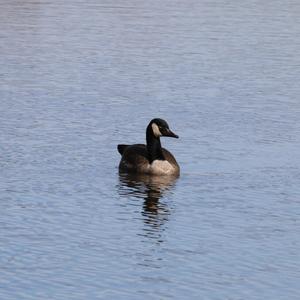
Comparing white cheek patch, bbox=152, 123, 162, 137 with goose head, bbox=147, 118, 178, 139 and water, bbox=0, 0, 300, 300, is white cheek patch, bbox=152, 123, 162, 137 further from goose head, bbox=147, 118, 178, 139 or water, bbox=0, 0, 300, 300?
water, bbox=0, 0, 300, 300

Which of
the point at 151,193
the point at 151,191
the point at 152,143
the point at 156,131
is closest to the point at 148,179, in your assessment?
the point at 152,143

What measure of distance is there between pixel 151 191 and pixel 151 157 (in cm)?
192

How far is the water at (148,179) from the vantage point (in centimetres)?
1728

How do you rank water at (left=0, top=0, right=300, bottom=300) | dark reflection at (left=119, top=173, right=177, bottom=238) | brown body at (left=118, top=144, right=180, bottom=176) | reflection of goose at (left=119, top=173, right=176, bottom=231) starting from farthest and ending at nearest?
brown body at (left=118, top=144, right=180, bottom=176)
reflection of goose at (left=119, top=173, right=176, bottom=231)
dark reflection at (left=119, top=173, right=177, bottom=238)
water at (left=0, top=0, right=300, bottom=300)

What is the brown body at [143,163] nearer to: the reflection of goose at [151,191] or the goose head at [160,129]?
the reflection of goose at [151,191]

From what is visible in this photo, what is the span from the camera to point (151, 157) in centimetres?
2536

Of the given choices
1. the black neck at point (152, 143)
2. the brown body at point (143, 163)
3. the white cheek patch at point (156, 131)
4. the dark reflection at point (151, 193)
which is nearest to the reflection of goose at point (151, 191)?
the dark reflection at point (151, 193)

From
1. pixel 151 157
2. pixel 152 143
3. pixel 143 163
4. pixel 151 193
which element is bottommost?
pixel 151 193

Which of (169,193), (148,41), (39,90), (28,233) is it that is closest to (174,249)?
(28,233)

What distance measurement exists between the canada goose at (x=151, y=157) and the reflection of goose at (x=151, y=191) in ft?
0.43

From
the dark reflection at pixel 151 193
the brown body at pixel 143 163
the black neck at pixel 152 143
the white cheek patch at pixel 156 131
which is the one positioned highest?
the white cheek patch at pixel 156 131

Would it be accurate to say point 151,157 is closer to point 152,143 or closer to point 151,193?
point 152,143

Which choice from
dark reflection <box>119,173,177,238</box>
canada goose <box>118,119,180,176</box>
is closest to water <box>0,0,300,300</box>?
dark reflection <box>119,173,177,238</box>

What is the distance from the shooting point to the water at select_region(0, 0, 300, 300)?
56.7 feet
